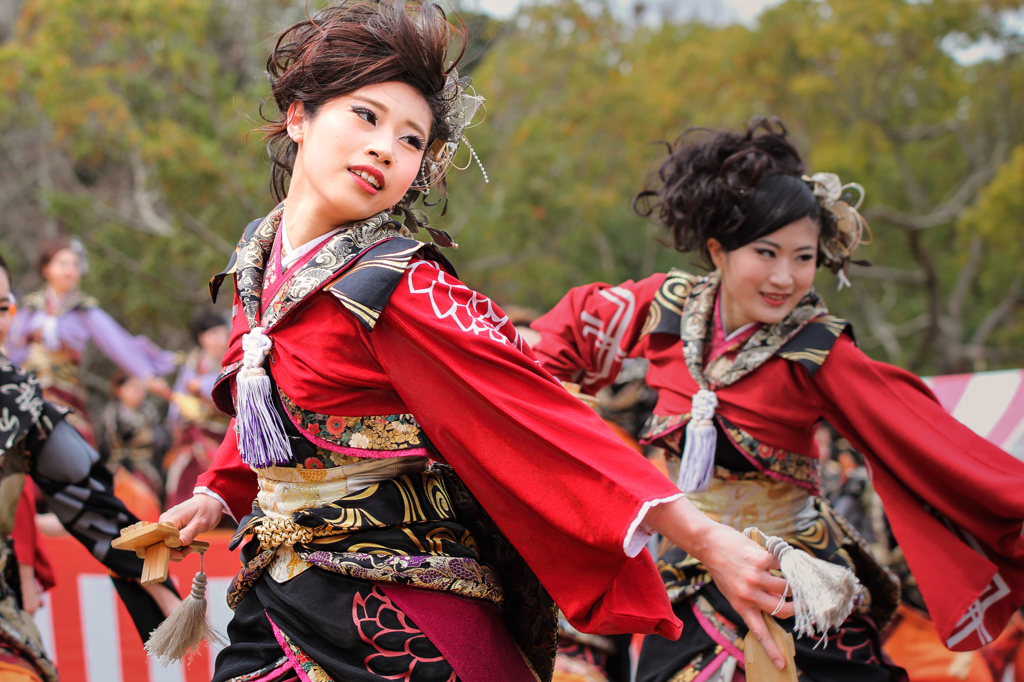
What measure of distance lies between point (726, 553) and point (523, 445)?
404 millimetres

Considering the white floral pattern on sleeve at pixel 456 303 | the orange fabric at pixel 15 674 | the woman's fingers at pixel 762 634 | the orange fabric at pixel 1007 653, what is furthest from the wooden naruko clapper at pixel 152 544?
the orange fabric at pixel 1007 653

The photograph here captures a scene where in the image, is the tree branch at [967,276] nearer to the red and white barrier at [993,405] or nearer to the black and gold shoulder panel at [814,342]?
the red and white barrier at [993,405]

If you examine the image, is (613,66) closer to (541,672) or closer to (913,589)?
(913,589)

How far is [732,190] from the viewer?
9.32 ft

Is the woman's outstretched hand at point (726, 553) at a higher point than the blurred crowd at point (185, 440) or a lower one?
higher

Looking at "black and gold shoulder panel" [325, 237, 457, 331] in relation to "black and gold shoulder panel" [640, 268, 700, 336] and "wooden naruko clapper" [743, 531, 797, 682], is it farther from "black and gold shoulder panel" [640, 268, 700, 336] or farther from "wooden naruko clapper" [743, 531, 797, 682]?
"black and gold shoulder panel" [640, 268, 700, 336]

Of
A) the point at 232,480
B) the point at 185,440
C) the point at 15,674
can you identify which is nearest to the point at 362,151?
the point at 232,480

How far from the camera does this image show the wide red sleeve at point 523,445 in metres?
1.68

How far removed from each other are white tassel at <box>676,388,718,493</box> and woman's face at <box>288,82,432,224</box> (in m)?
1.18

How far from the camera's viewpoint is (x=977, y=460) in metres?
2.46

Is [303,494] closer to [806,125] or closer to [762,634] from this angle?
[762,634]

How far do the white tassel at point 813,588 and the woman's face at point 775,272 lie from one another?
1166 mm

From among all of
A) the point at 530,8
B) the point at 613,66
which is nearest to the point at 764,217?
the point at 530,8

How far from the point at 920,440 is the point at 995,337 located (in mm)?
15769
